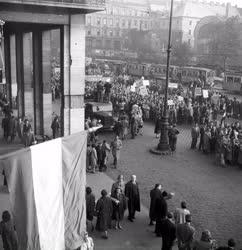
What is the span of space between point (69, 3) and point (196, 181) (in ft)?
29.0

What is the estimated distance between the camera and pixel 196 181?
16.2 meters

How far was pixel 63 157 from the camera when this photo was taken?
6703 millimetres

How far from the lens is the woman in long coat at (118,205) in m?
11.6

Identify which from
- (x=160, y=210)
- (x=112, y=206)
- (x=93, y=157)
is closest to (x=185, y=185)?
(x=93, y=157)

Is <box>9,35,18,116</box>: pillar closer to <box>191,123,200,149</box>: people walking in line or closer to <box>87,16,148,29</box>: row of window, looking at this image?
<box>191,123,200,149</box>: people walking in line

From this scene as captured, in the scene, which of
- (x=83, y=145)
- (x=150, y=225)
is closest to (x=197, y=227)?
(x=150, y=225)

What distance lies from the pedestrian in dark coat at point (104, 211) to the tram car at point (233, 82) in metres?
37.8

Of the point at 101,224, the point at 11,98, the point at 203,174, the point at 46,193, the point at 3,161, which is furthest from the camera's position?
the point at 11,98

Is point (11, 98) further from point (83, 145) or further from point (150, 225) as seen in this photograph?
point (83, 145)

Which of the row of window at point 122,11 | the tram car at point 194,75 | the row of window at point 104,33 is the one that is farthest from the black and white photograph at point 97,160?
the row of window at point 122,11

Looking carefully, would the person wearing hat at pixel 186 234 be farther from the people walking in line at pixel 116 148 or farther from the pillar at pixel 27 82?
the pillar at pixel 27 82

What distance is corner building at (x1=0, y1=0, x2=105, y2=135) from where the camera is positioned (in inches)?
684

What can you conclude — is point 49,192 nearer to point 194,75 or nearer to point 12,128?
point 12,128

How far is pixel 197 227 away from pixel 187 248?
2.63 meters
